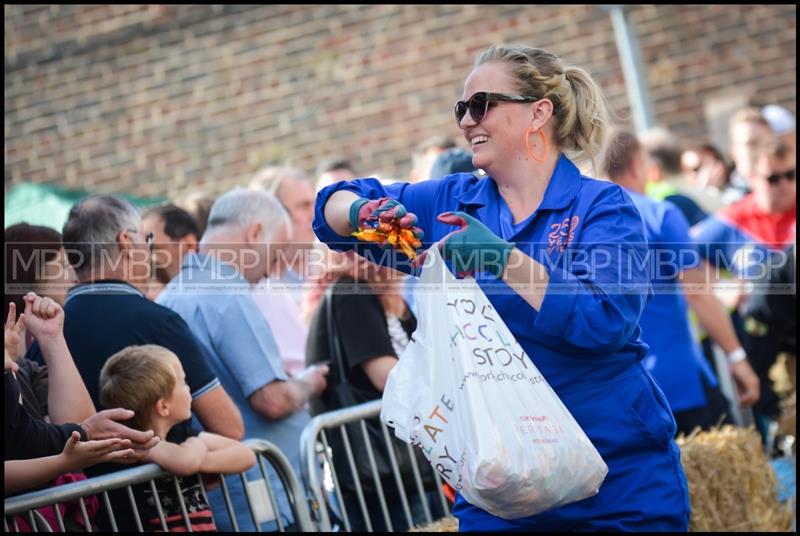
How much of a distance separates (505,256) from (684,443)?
2831mm

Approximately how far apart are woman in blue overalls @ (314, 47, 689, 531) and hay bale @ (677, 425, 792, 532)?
2144mm

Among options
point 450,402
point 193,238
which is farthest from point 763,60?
point 450,402

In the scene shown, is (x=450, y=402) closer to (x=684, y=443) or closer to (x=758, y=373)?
(x=684, y=443)

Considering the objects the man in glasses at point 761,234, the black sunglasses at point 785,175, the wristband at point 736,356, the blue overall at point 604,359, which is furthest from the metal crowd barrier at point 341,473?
the black sunglasses at point 785,175

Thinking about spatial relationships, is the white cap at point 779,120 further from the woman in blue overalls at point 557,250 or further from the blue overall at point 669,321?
the woman in blue overalls at point 557,250

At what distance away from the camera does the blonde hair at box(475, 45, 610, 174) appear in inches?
134

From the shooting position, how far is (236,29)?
35.9ft

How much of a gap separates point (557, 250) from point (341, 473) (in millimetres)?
2274

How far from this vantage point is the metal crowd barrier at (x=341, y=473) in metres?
4.80

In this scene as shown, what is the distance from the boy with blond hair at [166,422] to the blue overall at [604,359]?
1.24 metres

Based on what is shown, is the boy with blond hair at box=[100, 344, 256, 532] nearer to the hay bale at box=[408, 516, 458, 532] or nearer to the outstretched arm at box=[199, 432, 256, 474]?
the outstretched arm at box=[199, 432, 256, 474]

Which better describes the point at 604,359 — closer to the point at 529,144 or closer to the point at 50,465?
the point at 529,144

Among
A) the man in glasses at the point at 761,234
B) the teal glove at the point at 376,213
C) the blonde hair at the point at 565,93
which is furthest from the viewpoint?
the man in glasses at the point at 761,234

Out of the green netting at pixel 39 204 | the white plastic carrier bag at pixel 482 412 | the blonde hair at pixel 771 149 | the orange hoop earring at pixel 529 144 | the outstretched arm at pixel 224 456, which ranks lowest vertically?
the outstretched arm at pixel 224 456
